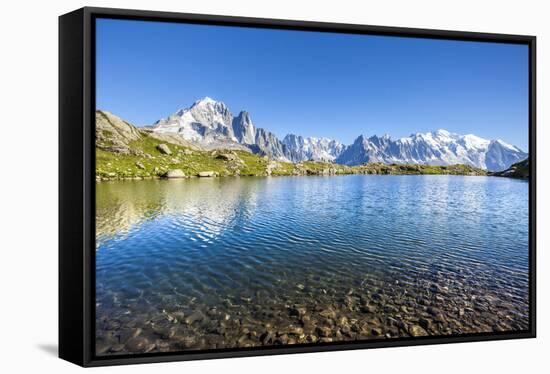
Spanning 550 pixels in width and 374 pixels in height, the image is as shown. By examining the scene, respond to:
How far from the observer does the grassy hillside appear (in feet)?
144

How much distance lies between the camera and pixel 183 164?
7906 centimetres

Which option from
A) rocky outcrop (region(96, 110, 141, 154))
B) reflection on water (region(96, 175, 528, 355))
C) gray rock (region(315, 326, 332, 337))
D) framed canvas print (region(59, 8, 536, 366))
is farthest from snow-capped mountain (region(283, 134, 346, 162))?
gray rock (region(315, 326, 332, 337))

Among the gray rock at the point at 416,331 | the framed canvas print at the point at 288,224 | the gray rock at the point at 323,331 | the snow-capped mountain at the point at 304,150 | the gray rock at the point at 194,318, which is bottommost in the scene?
the gray rock at the point at 416,331

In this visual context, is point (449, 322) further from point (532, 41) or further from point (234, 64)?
point (234, 64)

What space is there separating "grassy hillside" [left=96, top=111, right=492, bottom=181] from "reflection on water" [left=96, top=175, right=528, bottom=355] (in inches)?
639

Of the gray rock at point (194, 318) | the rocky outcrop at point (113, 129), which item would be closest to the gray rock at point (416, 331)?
the gray rock at point (194, 318)

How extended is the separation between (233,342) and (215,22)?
28.1 feet

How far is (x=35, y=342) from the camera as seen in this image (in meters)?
9.51

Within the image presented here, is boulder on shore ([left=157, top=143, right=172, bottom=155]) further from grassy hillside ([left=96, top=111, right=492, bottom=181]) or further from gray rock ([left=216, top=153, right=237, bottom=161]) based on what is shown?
gray rock ([left=216, top=153, right=237, bottom=161])

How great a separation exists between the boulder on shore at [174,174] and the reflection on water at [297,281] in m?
45.8

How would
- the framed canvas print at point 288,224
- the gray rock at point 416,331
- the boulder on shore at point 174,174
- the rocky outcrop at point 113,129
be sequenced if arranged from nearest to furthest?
1. the framed canvas print at point 288,224
2. the gray rock at point 416,331
3. the rocky outcrop at point 113,129
4. the boulder on shore at point 174,174

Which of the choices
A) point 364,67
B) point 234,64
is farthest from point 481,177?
point 234,64

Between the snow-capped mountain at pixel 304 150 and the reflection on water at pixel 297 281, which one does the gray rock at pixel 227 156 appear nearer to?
the snow-capped mountain at pixel 304 150

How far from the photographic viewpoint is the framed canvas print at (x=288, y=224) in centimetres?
852
